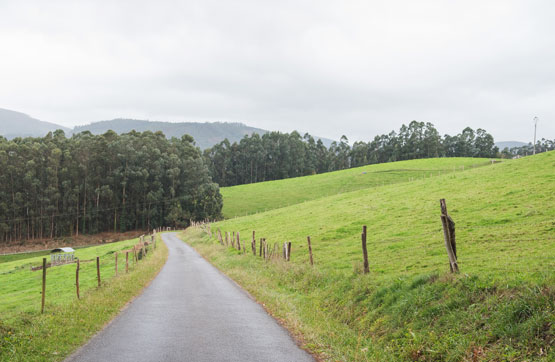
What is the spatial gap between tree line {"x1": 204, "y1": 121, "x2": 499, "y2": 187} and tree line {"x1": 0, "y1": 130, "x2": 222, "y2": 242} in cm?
5866

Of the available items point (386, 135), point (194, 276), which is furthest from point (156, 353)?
point (386, 135)

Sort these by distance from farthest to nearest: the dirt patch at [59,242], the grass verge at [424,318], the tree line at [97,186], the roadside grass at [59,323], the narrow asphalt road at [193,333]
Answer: the tree line at [97,186], the dirt patch at [59,242], the roadside grass at [59,323], the narrow asphalt road at [193,333], the grass verge at [424,318]

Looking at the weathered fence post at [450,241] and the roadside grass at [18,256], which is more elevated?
the weathered fence post at [450,241]

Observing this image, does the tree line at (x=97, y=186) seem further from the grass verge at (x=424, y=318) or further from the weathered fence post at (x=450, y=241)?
the weathered fence post at (x=450, y=241)

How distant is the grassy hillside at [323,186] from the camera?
9081cm

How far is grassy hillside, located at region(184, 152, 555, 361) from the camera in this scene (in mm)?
7805

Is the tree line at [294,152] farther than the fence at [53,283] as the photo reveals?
Yes

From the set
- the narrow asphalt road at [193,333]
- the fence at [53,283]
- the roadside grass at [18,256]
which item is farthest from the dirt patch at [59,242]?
the narrow asphalt road at [193,333]

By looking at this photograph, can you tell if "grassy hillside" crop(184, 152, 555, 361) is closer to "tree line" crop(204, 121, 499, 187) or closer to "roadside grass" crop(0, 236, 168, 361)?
"roadside grass" crop(0, 236, 168, 361)

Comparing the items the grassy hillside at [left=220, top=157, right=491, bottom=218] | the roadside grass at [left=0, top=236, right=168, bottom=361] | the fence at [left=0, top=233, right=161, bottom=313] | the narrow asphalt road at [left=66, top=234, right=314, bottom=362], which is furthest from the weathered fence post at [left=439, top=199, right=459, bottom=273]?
the grassy hillside at [left=220, top=157, right=491, bottom=218]

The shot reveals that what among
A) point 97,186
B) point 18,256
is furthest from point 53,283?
point 97,186

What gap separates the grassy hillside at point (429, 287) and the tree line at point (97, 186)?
236 ft

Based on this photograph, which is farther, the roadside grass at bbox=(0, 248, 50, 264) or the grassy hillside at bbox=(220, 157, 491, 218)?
the grassy hillside at bbox=(220, 157, 491, 218)

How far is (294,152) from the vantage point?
171000 mm
